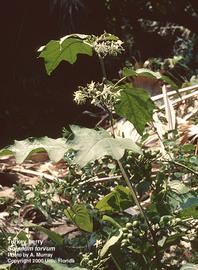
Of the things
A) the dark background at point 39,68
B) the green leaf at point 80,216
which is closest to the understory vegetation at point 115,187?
the green leaf at point 80,216

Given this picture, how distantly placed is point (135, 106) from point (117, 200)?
0.87 feet

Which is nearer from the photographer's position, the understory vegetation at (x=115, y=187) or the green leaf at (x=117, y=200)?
the understory vegetation at (x=115, y=187)

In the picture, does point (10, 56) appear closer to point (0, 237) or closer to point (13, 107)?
point (13, 107)

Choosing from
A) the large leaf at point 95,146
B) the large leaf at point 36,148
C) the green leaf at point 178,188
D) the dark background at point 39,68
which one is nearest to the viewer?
the large leaf at point 95,146

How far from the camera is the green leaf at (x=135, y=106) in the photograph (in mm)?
1388

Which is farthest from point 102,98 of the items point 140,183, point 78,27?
point 78,27

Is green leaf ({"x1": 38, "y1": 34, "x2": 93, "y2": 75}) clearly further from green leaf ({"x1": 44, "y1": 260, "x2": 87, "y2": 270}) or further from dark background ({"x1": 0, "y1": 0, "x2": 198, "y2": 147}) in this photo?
dark background ({"x1": 0, "y1": 0, "x2": 198, "y2": 147})

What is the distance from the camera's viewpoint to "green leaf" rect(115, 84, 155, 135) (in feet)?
4.55

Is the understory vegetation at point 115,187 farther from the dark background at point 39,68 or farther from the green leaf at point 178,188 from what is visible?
the dark background at point 39,68

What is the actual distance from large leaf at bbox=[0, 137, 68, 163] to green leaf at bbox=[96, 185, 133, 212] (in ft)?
0.76

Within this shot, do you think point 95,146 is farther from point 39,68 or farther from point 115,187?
point 39,68

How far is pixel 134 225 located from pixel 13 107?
4338mm

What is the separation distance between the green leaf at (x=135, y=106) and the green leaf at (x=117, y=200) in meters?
0.17

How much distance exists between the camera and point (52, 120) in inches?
213
